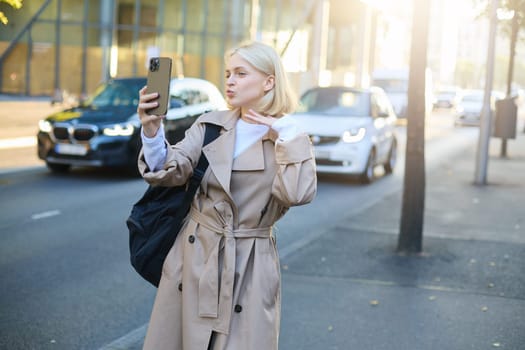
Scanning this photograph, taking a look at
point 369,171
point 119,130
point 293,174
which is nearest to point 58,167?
point 119,130

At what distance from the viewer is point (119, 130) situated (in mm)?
13570

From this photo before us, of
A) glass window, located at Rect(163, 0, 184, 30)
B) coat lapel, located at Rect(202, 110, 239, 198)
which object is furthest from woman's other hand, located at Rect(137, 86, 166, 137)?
glass window, located at Rect(163, 0, 184, 30)

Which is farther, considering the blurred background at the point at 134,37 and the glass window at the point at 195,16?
the glass window at the point at 195,16

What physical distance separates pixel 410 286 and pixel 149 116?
412 cm

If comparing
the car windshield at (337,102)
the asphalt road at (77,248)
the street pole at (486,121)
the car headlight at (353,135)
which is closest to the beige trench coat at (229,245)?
the asphalt road at (77,248)

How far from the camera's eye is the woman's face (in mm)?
3010

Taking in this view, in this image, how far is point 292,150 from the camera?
2.88 m

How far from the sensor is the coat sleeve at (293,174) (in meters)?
2.85

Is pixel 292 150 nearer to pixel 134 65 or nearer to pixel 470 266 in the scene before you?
pixel 470 266

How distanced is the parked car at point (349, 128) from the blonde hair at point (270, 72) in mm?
10326

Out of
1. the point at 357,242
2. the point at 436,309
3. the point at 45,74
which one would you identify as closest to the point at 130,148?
the point at 357,242

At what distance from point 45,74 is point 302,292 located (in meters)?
32.3

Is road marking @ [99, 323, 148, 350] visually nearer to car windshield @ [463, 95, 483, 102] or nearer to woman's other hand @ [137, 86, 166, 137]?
woman's other hand @ [137, 86, 166, 137]

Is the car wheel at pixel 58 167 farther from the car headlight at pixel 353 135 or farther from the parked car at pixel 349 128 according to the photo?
the car headlight at pixel 353 135
